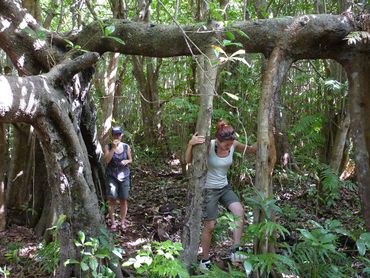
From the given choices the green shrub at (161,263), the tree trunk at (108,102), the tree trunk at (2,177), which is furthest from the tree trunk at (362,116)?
the tree trunk at (2,177)

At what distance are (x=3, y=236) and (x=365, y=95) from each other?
538 cm

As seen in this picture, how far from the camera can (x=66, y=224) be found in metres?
4.27

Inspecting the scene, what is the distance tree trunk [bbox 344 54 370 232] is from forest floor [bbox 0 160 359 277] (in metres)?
1.14

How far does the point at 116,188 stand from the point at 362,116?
11.8 feet

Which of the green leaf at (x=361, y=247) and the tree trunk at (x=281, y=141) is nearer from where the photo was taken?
the green leaf at (x=361, y=247)

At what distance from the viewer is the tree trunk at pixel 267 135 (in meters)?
4.34

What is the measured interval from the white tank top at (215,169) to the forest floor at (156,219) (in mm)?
954

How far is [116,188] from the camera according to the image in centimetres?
643

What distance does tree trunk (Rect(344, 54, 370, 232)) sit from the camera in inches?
204

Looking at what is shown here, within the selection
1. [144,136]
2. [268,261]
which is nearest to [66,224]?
[268,261]

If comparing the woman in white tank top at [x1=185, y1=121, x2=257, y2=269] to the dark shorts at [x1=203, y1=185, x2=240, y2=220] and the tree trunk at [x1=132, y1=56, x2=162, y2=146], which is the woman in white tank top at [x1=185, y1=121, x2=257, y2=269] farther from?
the tree trunk at [x1=132, y1=56, x2=162, y2=146]

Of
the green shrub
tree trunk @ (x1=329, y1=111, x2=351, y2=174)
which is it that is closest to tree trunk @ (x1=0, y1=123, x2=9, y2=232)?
the green shrub

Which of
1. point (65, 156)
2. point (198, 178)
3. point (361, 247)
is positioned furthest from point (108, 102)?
point (361, 247)

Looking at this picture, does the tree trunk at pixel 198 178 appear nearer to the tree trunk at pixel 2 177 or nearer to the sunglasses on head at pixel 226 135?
the sunglasses on head at pixel 226 135
